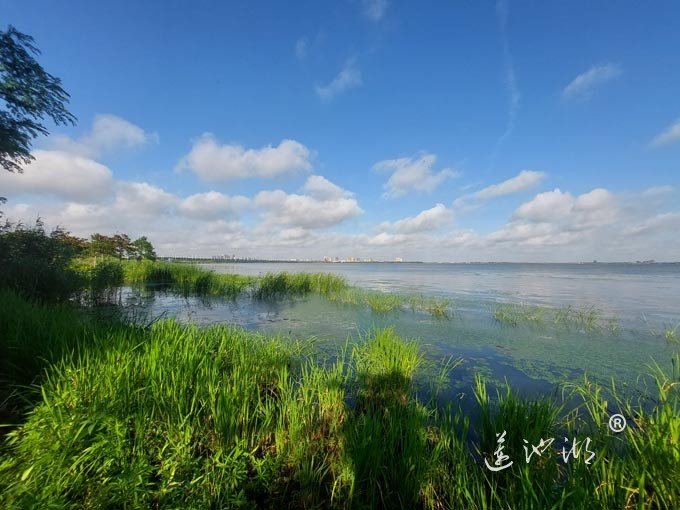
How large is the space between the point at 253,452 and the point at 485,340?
8322mm

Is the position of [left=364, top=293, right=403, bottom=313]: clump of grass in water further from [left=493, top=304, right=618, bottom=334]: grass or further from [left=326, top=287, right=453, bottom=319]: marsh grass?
[left=493, top=304, right=618, bottom=334]: grass

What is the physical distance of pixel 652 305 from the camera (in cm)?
1484

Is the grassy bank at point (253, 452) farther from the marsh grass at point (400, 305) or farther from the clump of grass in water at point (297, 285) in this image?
the clump of grass in water at point (297, 285)

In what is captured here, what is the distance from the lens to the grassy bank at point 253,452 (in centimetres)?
209

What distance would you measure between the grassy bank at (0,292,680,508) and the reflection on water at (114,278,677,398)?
2.43 m

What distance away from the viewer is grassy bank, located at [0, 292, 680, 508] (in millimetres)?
2092

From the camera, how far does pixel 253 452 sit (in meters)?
2.71

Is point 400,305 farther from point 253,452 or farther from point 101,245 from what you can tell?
point 101,245

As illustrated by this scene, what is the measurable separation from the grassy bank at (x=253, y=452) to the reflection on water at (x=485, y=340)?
Result: 243 centimetres

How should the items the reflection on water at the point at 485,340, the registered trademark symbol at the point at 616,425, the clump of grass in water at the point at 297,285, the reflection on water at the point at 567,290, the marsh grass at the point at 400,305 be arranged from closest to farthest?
the registered trademark symbol at the point at 616,425
the reflection on water at the point at 485,340
the marsh grass at the point at 400,305
the reflection on water at the point at 567,290
the clump of grass in water at the point at 297,285

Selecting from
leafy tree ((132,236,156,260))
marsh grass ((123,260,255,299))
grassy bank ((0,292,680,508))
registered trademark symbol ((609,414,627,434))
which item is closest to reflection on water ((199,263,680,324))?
registered trademark symbol ((609,414,627,434))

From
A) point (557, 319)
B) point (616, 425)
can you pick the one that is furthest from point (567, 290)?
point (616, 425)

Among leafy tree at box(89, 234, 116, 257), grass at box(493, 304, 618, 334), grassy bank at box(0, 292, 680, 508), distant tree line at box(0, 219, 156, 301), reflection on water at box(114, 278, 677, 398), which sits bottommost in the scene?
reflection on water at box(114, 278, 677, 398)

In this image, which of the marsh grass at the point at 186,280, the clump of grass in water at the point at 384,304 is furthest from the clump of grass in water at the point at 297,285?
the clump of grass in water at the point at 384,304
